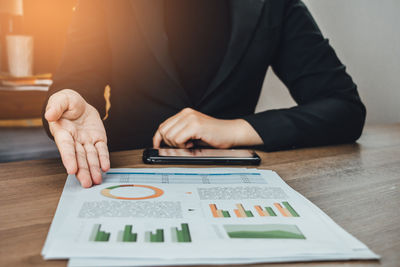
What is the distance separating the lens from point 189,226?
0.38 m

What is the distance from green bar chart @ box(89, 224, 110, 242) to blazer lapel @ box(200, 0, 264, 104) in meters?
0.71

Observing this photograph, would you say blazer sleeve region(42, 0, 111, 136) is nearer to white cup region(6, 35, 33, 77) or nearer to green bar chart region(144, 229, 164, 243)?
green bar chart region(144, 229, 164, 243)

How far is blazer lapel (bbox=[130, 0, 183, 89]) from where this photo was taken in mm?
955

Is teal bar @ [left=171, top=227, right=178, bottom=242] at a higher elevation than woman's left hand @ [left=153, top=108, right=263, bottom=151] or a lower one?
higher

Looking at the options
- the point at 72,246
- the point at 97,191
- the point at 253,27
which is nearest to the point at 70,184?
the point at 97,191

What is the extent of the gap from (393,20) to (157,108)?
103cm

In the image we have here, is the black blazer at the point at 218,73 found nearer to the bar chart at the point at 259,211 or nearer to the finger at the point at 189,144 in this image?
the finger at the point at 189,144

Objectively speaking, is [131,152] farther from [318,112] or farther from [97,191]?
[318,112]

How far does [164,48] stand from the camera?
3.20 ft

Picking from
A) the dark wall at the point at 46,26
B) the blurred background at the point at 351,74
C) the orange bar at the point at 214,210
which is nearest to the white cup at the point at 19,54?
the blurred background at the point at 351,74

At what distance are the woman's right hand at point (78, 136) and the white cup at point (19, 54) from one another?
2126 mm

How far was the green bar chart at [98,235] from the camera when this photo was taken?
339 millimetres

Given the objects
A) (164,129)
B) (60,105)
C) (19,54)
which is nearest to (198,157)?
(164,129)

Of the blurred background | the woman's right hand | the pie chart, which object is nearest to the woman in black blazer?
the woman's right hand
